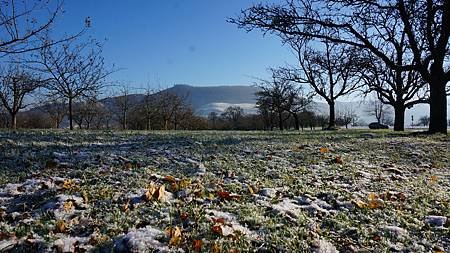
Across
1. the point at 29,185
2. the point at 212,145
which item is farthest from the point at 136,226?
the point at 212,145

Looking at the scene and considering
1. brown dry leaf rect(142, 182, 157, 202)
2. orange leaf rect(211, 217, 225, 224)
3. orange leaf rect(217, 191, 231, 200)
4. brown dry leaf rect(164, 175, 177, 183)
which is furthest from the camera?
brown dry leaf rect(164, 175, 177, 183)

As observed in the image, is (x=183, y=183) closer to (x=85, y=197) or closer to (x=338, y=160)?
(x=85, y=197)

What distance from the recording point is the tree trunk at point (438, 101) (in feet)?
48.9

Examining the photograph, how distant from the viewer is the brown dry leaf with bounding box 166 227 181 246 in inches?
134

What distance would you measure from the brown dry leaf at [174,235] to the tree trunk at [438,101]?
14345 mm

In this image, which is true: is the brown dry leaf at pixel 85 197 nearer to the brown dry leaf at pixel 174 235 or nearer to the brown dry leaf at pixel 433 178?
the brown dry leaf at pixel 174 235

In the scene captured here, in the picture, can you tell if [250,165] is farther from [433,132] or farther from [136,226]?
[433,132]

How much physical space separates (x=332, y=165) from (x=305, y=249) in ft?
13.3

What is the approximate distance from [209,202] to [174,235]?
1041 millimetres

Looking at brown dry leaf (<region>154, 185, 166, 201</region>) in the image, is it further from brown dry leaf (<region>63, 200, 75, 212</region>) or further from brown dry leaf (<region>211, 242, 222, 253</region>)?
brown dry leaf (<region>211, 242, 222, 253</region>)

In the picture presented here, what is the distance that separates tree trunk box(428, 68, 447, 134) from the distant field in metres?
8.24

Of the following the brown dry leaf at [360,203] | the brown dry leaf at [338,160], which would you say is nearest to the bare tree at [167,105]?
the brown dry leaf at [338,160]

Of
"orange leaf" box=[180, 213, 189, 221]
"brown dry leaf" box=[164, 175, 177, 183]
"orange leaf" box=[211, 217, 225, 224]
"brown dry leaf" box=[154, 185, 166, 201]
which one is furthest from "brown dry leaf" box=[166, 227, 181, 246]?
"brown dry leaf" box=[164, 175, 177, 183]

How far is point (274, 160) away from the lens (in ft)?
24.4
